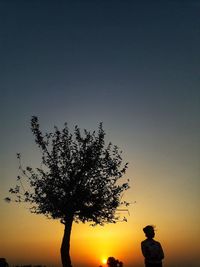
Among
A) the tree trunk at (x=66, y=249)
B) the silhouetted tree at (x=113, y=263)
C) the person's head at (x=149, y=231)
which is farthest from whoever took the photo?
the tree trunk at (x=66, y=249)

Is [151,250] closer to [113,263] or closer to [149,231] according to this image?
[149,231]

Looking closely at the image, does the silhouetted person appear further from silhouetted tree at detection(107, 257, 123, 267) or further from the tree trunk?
the tree trunk

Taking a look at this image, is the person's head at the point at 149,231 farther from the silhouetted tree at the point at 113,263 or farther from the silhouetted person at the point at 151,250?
the silhouetted tree at the point at 113,263

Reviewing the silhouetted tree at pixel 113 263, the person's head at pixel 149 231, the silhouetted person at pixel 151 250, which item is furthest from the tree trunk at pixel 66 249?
the person's head at pixel 149 231

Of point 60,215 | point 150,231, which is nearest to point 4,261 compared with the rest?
point 150,231

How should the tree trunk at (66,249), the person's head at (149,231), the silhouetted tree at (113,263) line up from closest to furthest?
the person's head at (149,231) < the silhouetted tree at (113,263) < the tree trunk at (66,249)

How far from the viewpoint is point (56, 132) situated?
4716 cm

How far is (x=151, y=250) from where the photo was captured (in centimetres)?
1548

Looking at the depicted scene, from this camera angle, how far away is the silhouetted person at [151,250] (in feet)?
50.7

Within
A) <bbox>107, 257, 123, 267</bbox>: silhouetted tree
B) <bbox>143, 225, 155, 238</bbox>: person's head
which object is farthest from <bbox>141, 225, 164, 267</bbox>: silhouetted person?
<bbox>107, 257, 123, 267</bbox>: silhouetted tree

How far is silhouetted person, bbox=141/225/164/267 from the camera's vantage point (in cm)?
1546

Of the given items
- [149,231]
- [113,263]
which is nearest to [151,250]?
[149,231]

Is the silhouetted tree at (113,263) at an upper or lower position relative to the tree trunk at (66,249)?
lower

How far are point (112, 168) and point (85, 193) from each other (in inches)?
196
